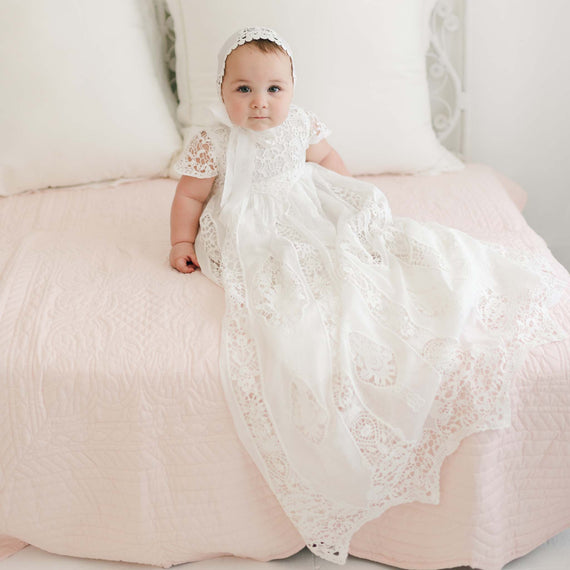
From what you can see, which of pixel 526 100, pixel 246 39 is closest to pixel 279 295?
pixel 246 39

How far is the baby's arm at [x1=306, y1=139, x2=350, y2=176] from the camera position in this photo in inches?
65.2

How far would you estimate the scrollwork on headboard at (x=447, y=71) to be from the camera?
84.3 inches

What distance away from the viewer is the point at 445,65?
2.18m

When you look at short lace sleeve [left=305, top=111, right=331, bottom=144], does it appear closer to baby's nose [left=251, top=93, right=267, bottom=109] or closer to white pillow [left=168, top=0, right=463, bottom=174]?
baby's nose [left=251, top=93, right=267, bottom=109]

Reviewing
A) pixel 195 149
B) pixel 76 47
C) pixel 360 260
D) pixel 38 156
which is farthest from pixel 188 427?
pixel 76 47

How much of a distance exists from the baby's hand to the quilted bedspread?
0.12 meters

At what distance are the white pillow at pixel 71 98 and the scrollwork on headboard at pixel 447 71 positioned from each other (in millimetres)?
851

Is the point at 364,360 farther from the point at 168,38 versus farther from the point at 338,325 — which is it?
the point at 168,38

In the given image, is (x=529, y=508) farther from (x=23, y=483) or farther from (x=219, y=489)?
(x=23, y=483)

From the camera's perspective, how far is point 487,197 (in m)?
1.83

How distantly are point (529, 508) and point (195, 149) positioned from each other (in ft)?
3.05

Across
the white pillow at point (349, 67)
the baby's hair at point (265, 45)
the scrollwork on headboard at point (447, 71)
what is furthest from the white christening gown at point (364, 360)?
the scrollwork on headboard at point (447, 71)

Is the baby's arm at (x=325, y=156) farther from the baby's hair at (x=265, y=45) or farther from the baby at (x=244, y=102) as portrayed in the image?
the baby's hair at (x=265, y=45)

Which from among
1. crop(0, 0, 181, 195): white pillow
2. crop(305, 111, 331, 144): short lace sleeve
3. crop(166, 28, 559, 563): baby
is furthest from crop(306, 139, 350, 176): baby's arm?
crop(0, 0, 181, 195): white pillow
